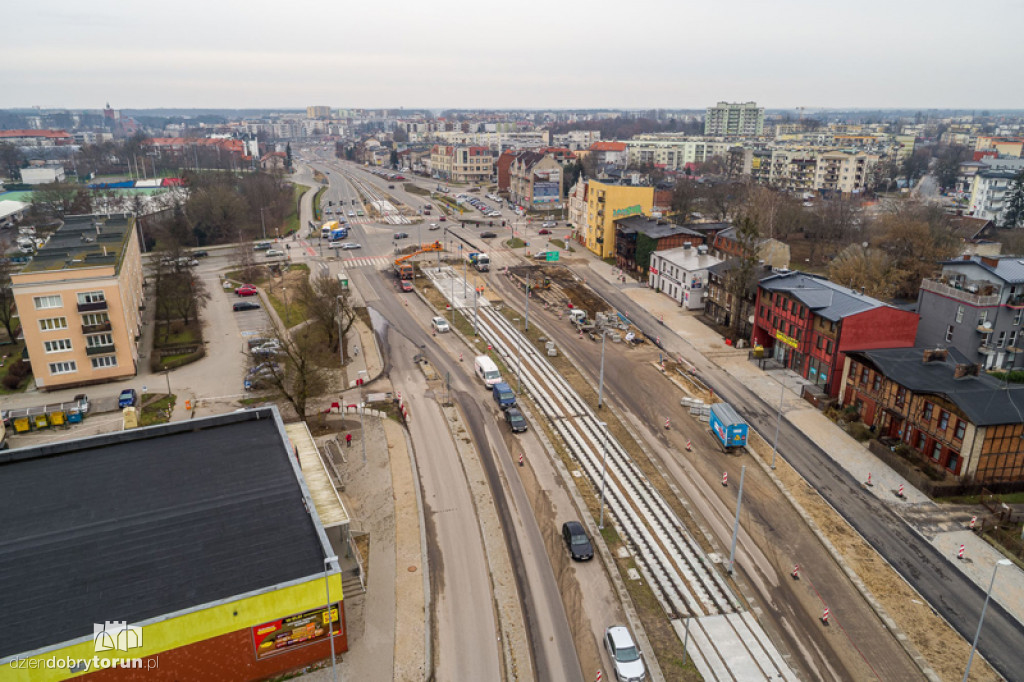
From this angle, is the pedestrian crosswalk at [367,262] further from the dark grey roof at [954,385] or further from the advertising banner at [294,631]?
the advertising banner at [294,631]

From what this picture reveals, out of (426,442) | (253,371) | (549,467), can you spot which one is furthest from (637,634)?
(253,371)

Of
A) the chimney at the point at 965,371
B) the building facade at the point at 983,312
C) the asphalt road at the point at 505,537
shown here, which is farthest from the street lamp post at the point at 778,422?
the asphalt road at the point at 505,537

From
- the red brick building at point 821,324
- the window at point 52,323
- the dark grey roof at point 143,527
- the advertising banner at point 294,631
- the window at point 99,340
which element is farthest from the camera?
the window at point 99,340

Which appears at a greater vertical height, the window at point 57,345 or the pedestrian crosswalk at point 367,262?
the window at point 57,345

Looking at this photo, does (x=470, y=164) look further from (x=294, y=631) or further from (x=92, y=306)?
(x=294, y=631)

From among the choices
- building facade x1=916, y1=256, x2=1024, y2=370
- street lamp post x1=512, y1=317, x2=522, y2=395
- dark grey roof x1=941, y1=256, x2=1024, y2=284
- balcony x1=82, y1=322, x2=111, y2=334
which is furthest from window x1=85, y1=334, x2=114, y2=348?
dark grey roof x1=941, y1=256, x2=1024, y2=284

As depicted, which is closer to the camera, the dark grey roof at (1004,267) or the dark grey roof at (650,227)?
the dark grey roof at (1004,267)

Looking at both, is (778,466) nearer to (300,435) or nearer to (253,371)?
(300,435)
